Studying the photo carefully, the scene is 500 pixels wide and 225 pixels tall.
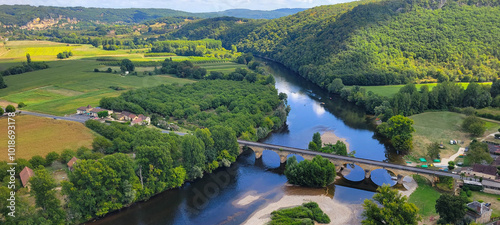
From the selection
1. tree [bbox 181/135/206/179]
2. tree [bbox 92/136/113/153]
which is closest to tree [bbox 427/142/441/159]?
tree [bbox 181/135/206/179]

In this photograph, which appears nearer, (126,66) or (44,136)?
(44,136)

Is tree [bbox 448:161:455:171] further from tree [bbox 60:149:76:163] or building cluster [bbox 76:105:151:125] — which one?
tree [bbox 60:149:76:163]

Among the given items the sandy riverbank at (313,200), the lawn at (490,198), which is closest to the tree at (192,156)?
the sandy riverbank at (313,200)

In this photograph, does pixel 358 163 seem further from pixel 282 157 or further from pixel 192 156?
pixel 192 156

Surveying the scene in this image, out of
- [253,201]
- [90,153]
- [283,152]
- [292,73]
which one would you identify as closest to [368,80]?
[292,73]

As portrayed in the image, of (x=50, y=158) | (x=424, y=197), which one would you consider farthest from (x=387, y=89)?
(x=50, y=158)

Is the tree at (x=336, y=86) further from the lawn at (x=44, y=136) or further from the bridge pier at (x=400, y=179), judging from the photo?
the lawn at (x=44, y=136)

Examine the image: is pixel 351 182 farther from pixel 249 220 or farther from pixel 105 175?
pixel 105 175
